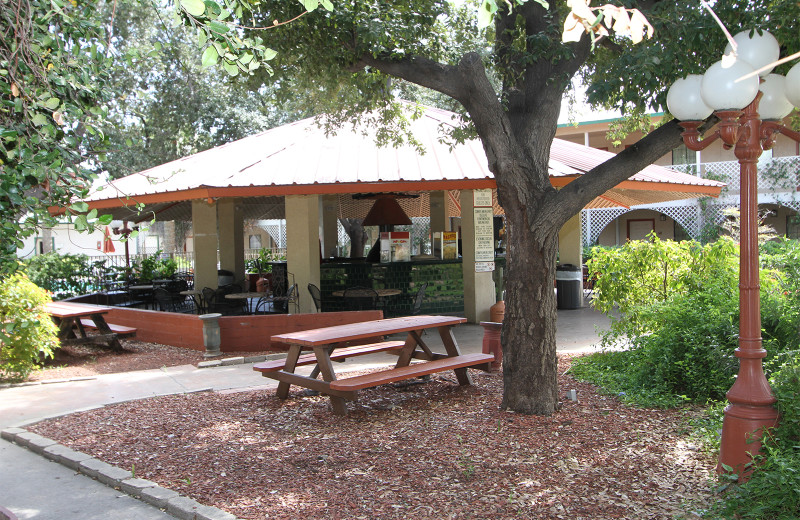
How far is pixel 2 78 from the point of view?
12.3 feet

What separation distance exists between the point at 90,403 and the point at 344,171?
5662mm

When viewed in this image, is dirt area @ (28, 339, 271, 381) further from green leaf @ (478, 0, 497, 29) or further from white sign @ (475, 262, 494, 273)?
green leaf @ (478, 0, 497, 29)

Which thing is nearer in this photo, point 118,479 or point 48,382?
point 118,479

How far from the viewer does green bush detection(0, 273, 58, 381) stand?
27.5 ft

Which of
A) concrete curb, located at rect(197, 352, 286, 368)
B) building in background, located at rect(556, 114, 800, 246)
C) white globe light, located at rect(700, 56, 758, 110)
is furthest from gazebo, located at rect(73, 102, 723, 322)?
building in background, located at rect(556, 114, 800, 246)

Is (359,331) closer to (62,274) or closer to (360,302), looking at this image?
(360,302)

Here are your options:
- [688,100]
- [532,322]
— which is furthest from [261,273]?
[688,100]

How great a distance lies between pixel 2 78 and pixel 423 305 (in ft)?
32.9

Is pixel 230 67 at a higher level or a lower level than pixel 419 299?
higher

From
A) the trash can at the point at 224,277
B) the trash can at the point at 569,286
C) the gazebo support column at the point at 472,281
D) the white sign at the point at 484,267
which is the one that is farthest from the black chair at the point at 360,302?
the trash can at the point at 569,286

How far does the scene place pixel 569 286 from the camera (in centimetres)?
1529

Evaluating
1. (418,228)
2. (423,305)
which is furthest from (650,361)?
(418,228)

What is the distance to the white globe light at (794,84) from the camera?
390cm

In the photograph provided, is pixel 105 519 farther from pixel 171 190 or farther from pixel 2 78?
pixel 171 190
